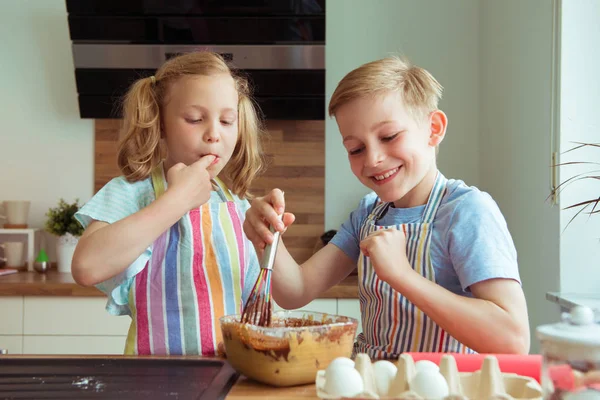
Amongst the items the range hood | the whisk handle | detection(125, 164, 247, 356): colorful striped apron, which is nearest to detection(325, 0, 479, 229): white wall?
the range hood

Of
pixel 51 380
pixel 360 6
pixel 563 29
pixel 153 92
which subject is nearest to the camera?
pixel 51 380

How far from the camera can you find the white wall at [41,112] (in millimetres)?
2908

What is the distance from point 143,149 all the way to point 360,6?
1864mm

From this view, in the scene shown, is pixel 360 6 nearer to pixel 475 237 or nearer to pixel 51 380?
pixel 475 237

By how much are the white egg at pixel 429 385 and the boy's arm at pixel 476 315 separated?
29 centimetres

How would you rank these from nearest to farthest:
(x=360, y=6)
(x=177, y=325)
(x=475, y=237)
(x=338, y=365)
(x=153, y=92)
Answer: (x=338, y=365) → (x=475, y=237) → (x=177, y=325) → (x=153, y=92) → (x=360, y=6)

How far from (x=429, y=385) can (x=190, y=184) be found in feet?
2.00

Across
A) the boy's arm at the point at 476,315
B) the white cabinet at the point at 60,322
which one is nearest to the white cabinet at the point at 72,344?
the white cabinet at the point at 60,322

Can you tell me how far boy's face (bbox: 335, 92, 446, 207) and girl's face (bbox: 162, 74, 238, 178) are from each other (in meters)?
0.22

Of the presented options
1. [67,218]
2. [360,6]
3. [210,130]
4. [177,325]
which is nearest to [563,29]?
[360,6]

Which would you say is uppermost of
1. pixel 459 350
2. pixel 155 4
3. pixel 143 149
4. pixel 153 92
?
pixel 155 4

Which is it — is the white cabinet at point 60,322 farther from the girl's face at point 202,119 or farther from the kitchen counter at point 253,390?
the kitchen counter at point 253,390

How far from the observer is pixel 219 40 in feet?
8.71

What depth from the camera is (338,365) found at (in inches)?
26.6
